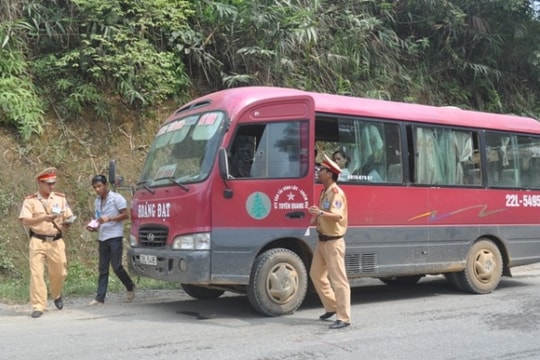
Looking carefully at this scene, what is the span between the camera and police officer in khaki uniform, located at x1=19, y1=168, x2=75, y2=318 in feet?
23.5

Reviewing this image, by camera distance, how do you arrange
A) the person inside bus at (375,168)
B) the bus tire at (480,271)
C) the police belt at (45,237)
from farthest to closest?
1. the bus tire at (480,271)
2. the person inside bus at (375,168)
3. the police belt at (45,237)

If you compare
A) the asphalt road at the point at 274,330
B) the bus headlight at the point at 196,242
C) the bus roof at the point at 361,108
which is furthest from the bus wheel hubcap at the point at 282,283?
the bus roof at the point at 361,108

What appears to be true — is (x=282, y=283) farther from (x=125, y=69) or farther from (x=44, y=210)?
(x=125, y=69)

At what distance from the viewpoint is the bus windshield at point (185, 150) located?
22.6 ft

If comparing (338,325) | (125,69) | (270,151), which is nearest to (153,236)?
(270,151)

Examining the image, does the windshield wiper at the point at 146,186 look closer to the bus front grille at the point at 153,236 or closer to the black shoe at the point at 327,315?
the bus front grille at the point at 153,236

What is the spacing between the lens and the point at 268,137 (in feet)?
23.4

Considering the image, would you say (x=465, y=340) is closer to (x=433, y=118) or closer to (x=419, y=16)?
(x=433, y=118)

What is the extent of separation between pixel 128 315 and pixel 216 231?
5.36 ft

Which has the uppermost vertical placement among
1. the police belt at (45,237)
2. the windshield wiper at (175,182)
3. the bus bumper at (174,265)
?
the windshield wiper at (175,182)

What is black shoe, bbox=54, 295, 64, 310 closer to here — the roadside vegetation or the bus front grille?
the roadside vegetation

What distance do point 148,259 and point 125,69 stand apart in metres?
5.64

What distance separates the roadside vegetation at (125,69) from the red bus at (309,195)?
2.94 meters

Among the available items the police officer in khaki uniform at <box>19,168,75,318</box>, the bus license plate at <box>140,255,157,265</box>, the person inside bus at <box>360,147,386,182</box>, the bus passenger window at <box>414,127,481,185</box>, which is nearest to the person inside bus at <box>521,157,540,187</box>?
the bus passenger window at <box>414,127,481,185</box>
